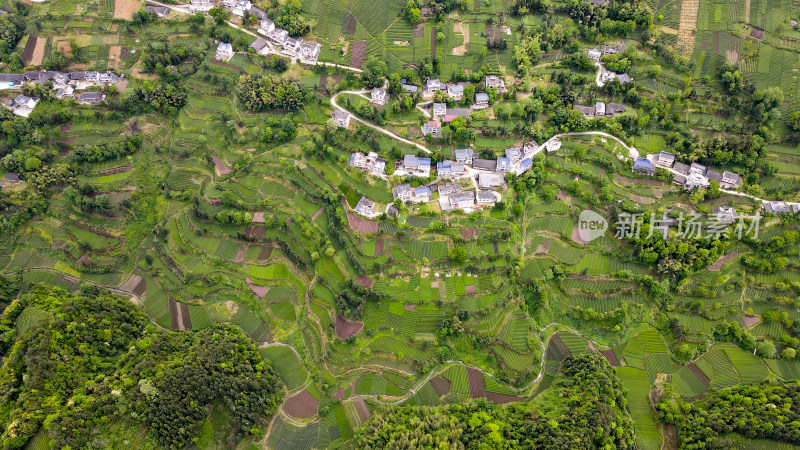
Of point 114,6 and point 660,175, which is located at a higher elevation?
point 114,6

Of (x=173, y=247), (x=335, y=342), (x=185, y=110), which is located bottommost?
(x=335, y=342)

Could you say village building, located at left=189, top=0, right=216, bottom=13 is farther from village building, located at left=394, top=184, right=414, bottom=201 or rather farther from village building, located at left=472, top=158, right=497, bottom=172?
village building, located at left=472, top=158, right=497, bottom=172

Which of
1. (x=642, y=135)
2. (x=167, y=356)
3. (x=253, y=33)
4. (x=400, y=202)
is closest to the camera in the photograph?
(x=167, y=356)

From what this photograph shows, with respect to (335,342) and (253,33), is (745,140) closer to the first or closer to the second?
(335,342)

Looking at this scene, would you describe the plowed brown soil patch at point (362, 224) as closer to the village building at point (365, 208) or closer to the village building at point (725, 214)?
the village building at point (365, 208)

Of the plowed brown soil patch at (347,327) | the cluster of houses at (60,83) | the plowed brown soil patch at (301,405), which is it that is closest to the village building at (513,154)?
the plowed brown soil patch at (347,327)

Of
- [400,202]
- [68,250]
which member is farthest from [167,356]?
[400,202]
